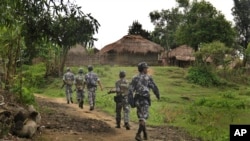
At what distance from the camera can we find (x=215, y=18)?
43.0m

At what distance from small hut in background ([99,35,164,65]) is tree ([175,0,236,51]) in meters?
8.42

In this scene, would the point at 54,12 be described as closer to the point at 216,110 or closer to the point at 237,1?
the point at 216,110

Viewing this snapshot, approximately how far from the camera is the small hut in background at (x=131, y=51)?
51.0m

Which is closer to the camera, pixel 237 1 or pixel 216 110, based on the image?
pixel 216 110

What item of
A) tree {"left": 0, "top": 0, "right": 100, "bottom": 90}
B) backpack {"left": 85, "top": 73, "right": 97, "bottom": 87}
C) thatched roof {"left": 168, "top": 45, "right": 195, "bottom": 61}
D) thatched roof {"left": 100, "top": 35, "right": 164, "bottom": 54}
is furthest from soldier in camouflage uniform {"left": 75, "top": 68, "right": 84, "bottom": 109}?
thatched roof {"left": 168, "top": 45, "right": 195, "bottom": 61}

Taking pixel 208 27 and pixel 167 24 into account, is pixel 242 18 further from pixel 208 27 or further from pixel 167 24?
pixel 208 27

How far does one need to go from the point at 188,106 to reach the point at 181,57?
28.9m

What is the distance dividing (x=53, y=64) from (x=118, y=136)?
80.6 ft

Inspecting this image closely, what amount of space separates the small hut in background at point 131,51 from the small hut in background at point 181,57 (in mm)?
1518

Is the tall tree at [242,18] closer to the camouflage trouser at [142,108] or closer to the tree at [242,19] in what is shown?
the tree at [242,19]

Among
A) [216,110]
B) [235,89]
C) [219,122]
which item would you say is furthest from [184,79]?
[219,122]

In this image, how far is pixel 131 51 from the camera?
167ft

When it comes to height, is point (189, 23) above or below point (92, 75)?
above

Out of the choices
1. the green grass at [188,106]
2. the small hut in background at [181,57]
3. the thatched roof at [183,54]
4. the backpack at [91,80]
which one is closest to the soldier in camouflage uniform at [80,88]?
the green grass at [188,106]
